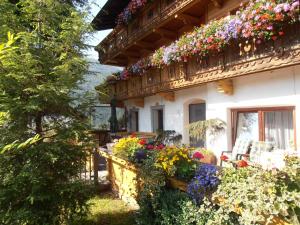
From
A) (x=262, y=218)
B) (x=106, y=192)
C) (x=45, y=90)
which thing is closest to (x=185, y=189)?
(x=262, y=218)

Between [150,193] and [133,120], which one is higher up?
[133,120]

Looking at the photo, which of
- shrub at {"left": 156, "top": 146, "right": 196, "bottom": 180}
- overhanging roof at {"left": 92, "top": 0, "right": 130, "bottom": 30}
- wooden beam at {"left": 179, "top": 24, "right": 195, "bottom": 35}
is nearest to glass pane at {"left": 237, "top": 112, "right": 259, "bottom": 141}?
shrub at {"left": 156, "top": 146, "right": 196, "bottom": 180}

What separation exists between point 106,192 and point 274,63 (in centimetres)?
563

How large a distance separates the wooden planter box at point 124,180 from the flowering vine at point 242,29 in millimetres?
3534

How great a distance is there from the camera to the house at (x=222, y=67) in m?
5.20

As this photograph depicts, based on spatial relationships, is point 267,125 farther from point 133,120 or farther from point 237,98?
point 133,120

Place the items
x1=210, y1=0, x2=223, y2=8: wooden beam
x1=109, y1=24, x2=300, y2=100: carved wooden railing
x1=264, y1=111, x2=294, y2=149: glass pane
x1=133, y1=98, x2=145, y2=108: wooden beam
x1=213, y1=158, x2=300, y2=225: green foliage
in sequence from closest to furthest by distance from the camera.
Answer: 1. x1=213, y1=158, x2=300, y2=225: green foliage
2. x1=109, y1=24, x2=300, y2=100: carved wooden railing
3. x1=264, y1=111, x2=294, y2=149: glass pane
4. x1=210, y1=0, x2=223, y2=8: wooden beam
5. x1=133, y1=98, x2=145, y2=108: wooden beam

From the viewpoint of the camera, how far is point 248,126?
7406 mm

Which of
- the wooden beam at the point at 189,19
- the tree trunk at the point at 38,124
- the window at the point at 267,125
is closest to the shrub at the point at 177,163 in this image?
the tree trunk at the point at 38,124

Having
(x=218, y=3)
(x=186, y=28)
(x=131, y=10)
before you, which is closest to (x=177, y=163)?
(x=218, y=3)

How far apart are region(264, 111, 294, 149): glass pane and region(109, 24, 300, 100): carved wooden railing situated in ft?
4.79

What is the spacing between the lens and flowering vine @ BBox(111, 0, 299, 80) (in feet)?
15.5

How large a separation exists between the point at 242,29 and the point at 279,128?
2.65m

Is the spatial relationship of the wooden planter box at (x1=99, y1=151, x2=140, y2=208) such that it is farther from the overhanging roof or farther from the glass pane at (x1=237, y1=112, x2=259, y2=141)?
the overhanging roof
